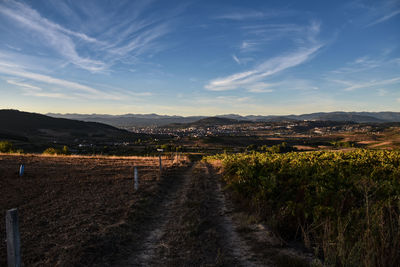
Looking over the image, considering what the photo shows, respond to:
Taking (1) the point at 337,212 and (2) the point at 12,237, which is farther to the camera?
(1) the point at 337,212

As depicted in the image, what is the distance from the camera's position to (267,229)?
700 centimetres

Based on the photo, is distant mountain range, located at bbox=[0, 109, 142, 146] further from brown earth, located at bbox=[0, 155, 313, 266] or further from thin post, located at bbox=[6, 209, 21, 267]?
thin post, located at bbox=[6, 209, 21, 267]

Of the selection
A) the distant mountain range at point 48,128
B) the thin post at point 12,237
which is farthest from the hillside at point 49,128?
the thin post at point 12,237

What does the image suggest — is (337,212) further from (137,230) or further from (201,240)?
(137,230)

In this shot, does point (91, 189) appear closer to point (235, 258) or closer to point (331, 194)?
point (235, 258)

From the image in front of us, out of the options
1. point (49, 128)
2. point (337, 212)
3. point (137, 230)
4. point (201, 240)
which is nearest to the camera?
point (337, 212)

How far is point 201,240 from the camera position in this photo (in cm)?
639

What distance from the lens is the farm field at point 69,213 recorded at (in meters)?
5.56

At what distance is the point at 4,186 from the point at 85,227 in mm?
8006

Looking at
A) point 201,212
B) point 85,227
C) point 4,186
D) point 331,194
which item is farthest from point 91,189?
point 331,194

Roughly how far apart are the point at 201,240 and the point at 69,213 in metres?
5.05

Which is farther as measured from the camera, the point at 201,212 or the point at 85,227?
the point at 201,212

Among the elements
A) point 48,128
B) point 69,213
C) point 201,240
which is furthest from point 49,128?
point 201,240

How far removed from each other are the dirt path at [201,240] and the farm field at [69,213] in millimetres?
758
